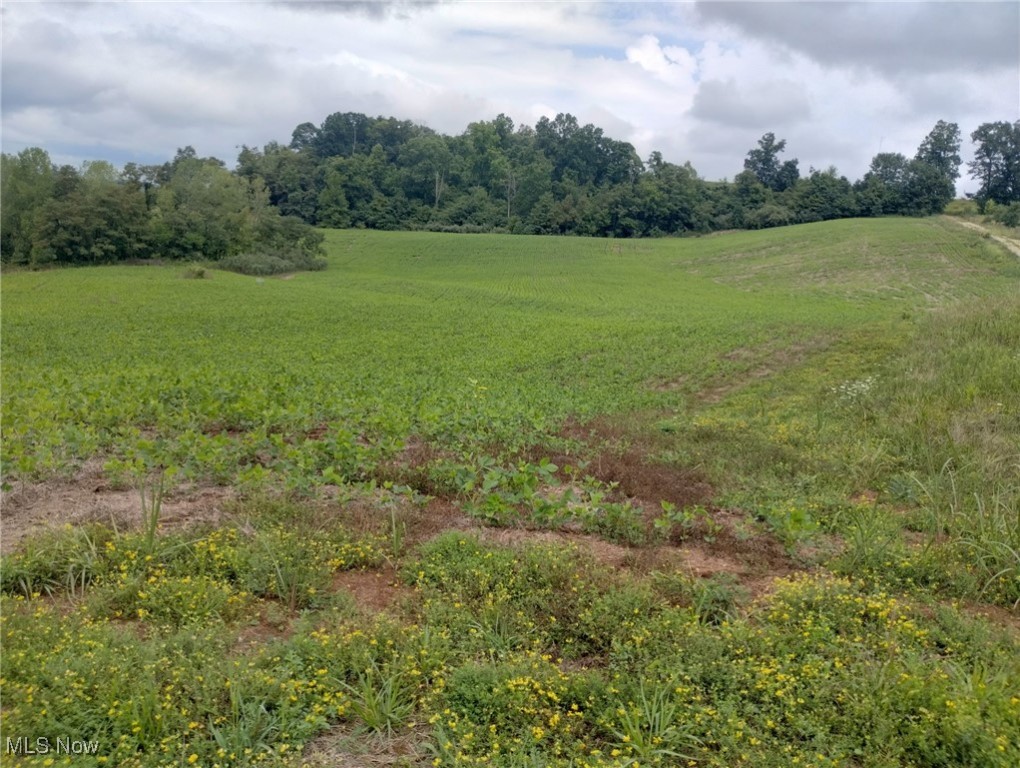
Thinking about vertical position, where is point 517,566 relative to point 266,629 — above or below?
above

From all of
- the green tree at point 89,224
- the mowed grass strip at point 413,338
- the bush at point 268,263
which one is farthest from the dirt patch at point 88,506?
the green tree at point 89,224

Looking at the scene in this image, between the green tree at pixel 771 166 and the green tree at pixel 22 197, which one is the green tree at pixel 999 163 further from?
the green tree at pixel 22 197

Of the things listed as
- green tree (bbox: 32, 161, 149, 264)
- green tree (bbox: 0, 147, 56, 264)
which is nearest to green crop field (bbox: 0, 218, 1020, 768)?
green tree (bbox: 32, 161, 149, 264)

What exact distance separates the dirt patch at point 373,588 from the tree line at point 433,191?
52673 millimetres

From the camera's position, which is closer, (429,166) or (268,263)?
(268,263)

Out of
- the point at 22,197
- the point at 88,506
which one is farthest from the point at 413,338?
the point at 22,197

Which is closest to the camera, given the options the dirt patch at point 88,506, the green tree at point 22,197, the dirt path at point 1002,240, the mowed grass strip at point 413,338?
the dirt patch at point 88,506

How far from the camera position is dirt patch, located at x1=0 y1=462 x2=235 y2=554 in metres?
5.98

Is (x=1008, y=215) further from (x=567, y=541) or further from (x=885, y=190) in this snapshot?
(x=567, y=541)

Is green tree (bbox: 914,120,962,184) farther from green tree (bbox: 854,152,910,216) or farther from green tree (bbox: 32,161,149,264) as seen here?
green tree (bbox: 32,161,149,264)

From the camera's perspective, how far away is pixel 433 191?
103 meters

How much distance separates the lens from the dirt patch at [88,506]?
598cm

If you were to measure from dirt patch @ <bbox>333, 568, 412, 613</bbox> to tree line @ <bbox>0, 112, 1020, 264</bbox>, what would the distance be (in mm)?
52673

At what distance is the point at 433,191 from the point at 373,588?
102739mm
